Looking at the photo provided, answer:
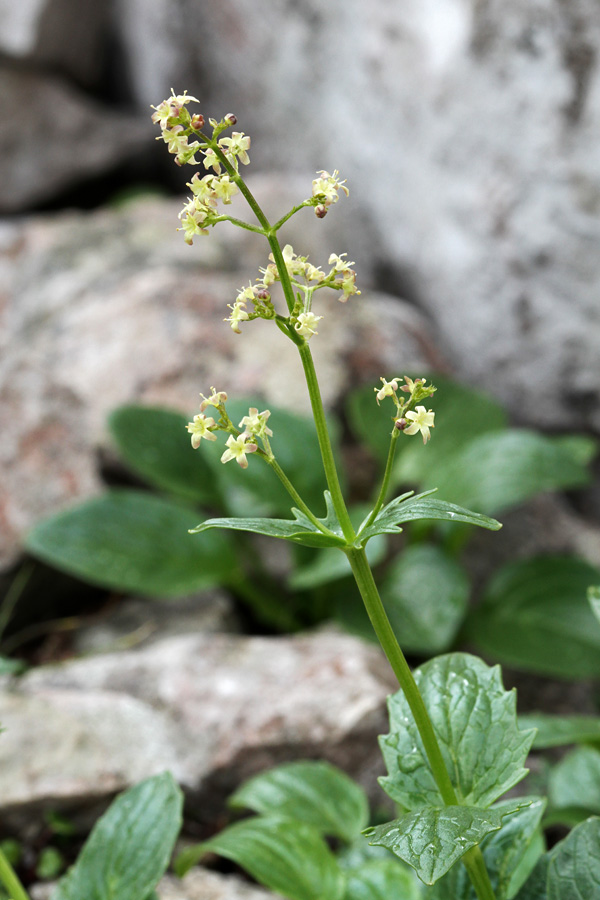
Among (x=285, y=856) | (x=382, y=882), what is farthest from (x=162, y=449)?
(x=382, y=882)

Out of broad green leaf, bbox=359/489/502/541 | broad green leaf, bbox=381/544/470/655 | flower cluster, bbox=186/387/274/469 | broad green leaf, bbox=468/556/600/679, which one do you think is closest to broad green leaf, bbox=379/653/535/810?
broad green leaf, bbox=359/489/502/541

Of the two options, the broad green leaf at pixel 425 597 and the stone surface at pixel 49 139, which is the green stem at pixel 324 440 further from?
the stone surface at pixel 49 139

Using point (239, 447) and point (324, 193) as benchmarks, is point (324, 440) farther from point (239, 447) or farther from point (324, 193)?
point (324, 193)

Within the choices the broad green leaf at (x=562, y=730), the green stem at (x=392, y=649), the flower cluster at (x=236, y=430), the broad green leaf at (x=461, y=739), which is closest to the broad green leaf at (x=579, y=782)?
the broad green leaf at (x=562, y=730)

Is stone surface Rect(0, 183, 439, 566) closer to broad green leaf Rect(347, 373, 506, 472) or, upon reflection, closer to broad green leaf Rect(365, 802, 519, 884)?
broad green leaf Rect(347, 373, 506, 472)

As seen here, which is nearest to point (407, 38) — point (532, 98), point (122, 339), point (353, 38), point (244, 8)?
point (353, 38)

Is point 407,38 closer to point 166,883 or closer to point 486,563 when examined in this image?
point 486,563
